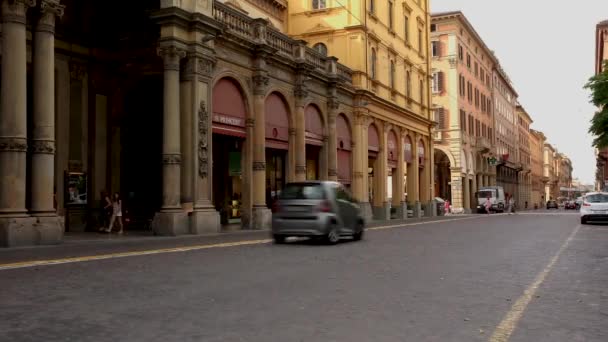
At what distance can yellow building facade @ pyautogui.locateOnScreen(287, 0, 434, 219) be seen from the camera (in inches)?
1374

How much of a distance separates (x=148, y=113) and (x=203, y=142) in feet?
14.6

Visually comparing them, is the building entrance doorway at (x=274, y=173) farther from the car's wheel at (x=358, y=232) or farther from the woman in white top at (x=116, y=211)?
the car's wheel at (x=358, y=232)

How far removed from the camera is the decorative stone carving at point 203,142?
68.6ft

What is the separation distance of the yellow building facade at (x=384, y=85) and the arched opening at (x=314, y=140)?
9.16 ft

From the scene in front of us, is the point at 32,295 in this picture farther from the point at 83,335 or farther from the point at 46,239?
the point at 46,239

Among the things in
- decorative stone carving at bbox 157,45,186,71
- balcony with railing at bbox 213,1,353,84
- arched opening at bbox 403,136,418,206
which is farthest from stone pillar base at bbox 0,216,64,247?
arched opening at bbox 403,136,418,206

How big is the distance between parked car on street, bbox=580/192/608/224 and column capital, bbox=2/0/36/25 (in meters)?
24.8

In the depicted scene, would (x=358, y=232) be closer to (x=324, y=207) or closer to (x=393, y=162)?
(x=324, y=207)

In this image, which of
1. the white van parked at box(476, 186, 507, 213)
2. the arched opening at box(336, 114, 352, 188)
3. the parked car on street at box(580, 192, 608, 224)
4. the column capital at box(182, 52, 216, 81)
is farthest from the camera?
the white van parked at box(476, 186, 507, 213)

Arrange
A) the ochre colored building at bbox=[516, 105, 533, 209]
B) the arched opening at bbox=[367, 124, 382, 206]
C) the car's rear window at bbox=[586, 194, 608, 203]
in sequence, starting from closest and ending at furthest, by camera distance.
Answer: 1. the car's rear window at bbox=[586, 194, 608, 203]
2. the arched opening at bbox=[367, 124, 382, 206]
3. the ochre colored building at bbox=[516, 105, 533, 209]

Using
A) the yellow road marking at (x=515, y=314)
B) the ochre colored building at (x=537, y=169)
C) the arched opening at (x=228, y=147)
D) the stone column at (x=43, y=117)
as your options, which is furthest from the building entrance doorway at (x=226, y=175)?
the ochre colored building at (x=537, y=169)

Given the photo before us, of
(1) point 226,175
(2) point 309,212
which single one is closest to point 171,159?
(2) point 309,212

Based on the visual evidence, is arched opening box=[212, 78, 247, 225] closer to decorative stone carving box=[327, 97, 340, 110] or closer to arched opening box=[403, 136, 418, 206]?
decorative stone carving box=[327, 97, 340, 110]

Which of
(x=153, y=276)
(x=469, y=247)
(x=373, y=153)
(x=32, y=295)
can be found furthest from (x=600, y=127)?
(x=32, y=295)
